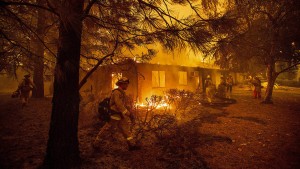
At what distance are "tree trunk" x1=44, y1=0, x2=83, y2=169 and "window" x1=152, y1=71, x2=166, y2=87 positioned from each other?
1191 centimetres

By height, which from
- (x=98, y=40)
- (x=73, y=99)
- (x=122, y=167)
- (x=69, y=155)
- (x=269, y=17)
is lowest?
(x=122, y=167)

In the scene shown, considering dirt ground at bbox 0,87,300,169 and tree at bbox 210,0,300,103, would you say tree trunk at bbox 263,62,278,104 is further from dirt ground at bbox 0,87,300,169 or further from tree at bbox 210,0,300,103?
dirt ground at bbox 0,87,300,169

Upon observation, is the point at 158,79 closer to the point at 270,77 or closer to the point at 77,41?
the point at 270,77

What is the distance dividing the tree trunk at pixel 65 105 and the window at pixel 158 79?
1191cm

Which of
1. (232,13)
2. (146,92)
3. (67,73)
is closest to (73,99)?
(67,73)

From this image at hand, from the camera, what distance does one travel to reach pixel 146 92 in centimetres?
1442

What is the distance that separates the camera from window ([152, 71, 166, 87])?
15.4 meters

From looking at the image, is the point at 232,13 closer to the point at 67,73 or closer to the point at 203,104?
the point at 67,73

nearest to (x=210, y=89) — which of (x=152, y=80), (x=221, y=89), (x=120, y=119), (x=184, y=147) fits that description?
(x=221, y=89)

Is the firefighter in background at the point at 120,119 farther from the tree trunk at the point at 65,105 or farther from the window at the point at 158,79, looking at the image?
the window at the point at 158,79

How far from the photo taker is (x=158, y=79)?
634 inches

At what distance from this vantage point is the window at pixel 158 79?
1542 cm

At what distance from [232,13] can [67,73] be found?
3.30 meters

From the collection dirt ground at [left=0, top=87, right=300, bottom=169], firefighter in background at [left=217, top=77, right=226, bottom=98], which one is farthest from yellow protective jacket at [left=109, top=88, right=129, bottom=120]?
firefighter in background at [left=217, top=77, right=226, bottom=98]
